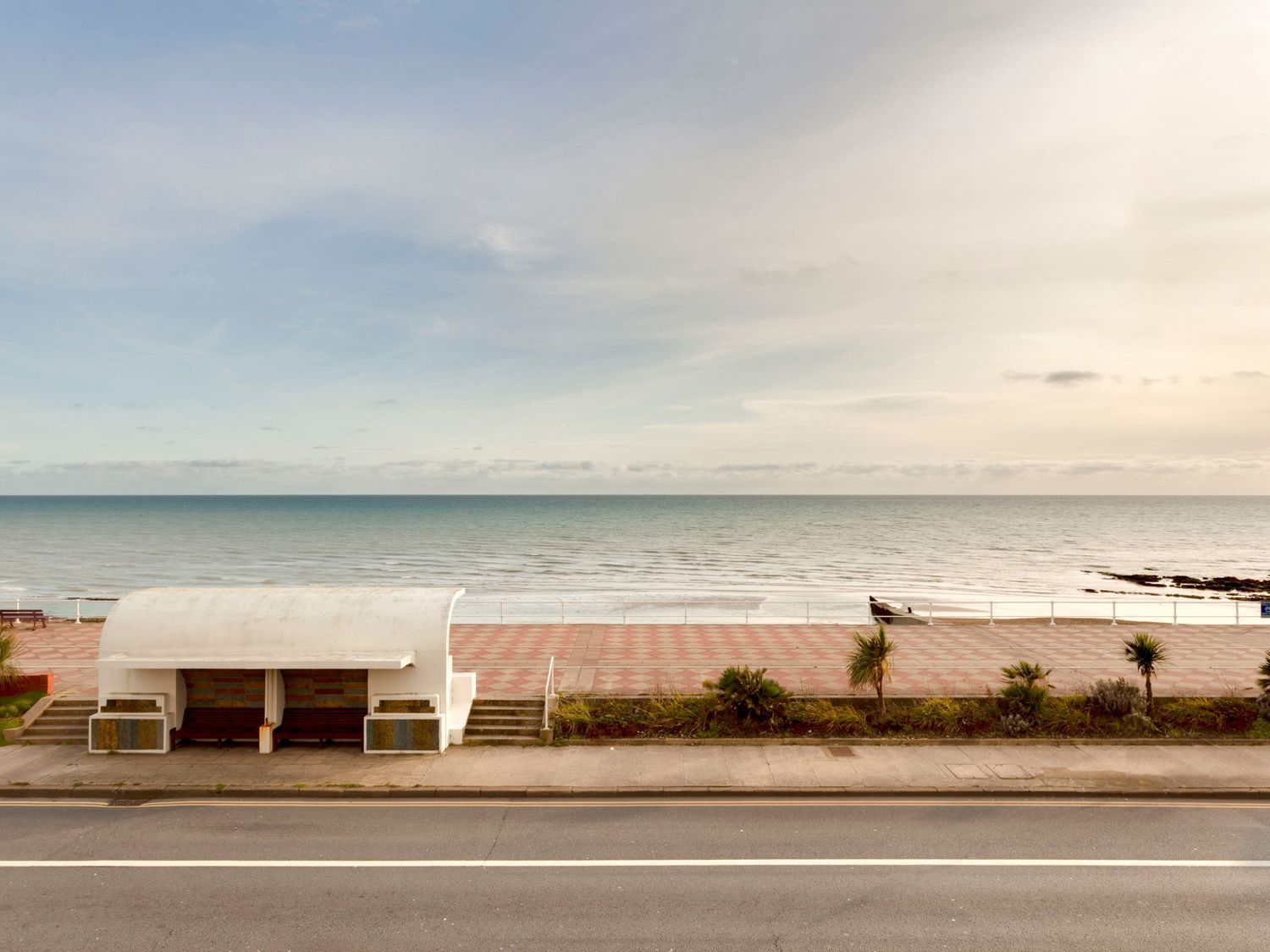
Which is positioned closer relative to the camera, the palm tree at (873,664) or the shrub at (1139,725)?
the shrub at (1139,725)

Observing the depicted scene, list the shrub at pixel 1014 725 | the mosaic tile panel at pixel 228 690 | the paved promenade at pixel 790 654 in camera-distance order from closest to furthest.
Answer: the shrub at pixel 1014 725
the mosaic tile panel at pixel 228 690
the paved promenade at pixel 790 654

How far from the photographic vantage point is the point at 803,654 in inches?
1003

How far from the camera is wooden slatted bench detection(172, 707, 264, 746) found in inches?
682

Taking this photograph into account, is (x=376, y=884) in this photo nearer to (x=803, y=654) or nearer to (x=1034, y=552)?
(x=803, y=654)

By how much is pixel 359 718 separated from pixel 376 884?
22.9 ft

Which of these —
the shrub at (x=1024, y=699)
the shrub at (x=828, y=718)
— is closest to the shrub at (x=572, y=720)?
the shrub at (x=828, y=718)

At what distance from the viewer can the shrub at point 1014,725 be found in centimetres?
1725

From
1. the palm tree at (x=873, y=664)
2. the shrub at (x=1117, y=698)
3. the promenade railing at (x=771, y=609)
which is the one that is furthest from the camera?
the promenade railing at (x=771, y=609)

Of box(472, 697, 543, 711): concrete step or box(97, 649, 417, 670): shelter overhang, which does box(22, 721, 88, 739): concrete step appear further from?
box(472, 697, 543, 711): concrete step

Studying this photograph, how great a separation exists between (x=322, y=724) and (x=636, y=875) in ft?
31.4

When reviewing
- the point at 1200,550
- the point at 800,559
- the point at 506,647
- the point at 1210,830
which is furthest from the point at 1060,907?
the point at 1200,550

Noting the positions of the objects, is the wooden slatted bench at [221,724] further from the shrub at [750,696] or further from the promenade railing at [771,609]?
the promenade railing at [771,609]

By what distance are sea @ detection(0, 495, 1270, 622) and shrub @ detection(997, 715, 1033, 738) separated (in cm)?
2269

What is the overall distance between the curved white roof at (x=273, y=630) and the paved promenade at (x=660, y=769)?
222 cm
